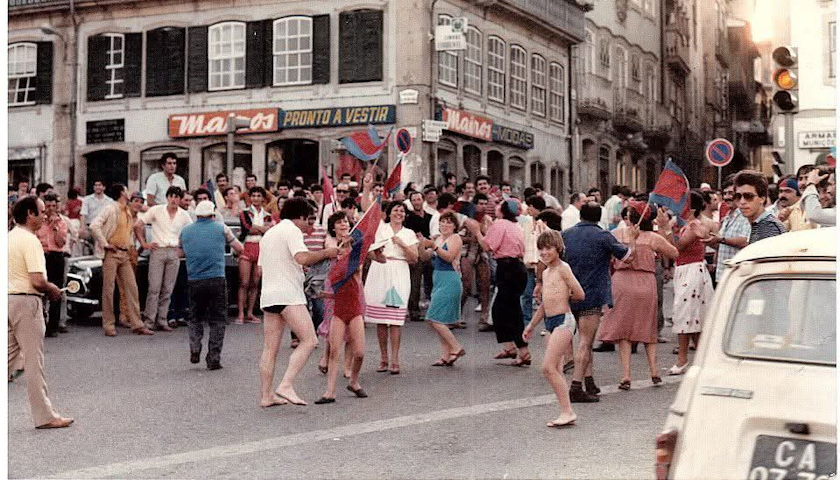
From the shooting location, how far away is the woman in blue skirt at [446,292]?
10094 mm

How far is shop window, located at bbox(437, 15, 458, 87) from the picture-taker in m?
17.2

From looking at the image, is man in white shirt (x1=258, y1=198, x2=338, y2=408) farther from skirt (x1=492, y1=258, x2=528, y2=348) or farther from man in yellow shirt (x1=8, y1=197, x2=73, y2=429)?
skirt (x1=492, y1=258, x2=528, y2=348)

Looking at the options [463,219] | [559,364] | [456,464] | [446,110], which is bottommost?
[456,464]

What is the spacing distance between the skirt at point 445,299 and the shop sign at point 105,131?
37.6 ft

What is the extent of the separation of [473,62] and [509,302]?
4.77m

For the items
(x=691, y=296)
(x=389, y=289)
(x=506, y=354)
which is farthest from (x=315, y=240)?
(x=691, y=296)

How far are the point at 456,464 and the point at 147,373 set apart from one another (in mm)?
4274

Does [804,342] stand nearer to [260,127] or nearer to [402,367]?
[402,367]

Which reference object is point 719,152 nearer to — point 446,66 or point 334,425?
point 334,425

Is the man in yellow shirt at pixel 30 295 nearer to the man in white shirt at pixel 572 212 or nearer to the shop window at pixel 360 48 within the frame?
the man in white shirt at pixel 572 212

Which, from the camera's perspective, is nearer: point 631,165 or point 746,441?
point 746,441

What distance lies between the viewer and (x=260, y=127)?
66.9 feet

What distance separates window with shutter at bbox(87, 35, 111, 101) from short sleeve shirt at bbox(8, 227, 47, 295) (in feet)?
41.4

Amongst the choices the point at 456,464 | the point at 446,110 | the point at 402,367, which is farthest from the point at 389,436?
the point at 446,110
